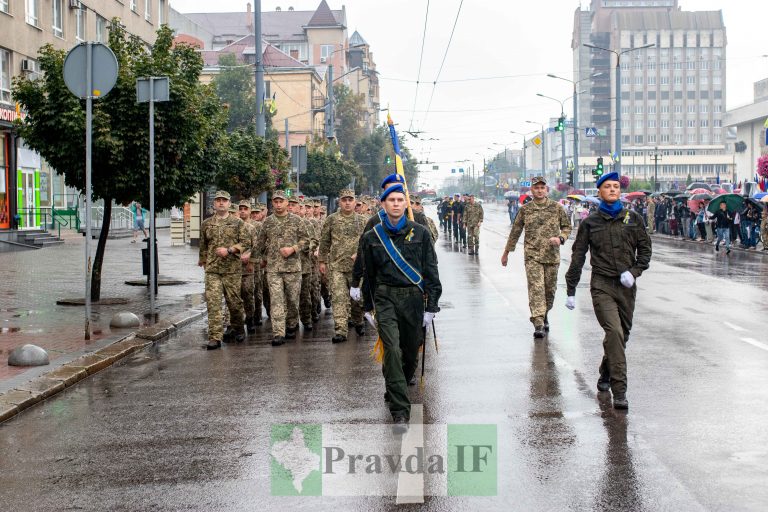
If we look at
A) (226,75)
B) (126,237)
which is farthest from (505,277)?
(226,75)

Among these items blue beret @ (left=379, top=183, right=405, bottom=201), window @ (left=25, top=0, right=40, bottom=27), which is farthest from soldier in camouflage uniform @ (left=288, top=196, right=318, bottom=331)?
window @ (left=25, top=0, right=40, bottom=27)

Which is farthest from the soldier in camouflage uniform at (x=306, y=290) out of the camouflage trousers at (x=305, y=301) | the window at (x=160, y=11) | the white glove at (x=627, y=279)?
the window at (x=160, y=11)

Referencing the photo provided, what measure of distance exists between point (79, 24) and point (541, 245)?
31064mm

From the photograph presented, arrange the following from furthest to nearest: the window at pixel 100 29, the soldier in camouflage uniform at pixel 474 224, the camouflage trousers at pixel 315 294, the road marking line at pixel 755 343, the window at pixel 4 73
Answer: the window at pixel 100 29, the window at pixel 4 73, the soldier in camouflage uniform at pixel 474 224, the camouflage trousers at pixel 315 294, the road marking line at pixel 755 343

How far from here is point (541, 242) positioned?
38.8 ft

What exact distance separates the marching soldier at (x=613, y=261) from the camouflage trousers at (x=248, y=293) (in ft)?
18.2

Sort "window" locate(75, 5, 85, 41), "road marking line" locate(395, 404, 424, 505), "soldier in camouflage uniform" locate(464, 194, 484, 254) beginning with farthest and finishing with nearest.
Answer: "window" locate(75, 5, 85, 41) → "soldier in camouflage uniform" locate(464, 194, 484, 254) → "road marking line" locate(395, 404, 424, 505)

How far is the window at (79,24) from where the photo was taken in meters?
38.0

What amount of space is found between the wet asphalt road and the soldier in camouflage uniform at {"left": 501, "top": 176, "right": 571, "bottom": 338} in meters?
0.49

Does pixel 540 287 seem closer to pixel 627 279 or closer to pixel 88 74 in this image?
pixel 627 279

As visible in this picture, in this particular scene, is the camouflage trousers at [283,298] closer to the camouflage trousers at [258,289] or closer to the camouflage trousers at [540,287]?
the camouflage trousers at [258,289]

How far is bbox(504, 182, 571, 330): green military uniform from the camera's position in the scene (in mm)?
11672

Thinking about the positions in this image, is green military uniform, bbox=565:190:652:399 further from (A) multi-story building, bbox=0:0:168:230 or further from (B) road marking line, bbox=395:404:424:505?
(A) multi-story building, bbox=0:0:168:230

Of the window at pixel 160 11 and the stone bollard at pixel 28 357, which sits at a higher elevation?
the window at pixel 160 11
